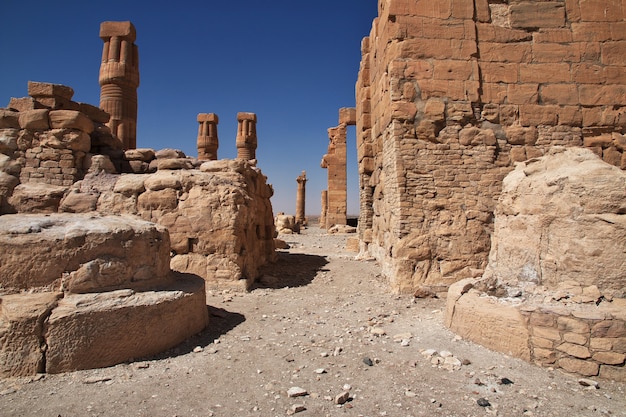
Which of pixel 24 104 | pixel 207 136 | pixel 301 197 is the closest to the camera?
pixel 24 104

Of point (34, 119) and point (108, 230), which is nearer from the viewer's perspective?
point (108, 230)

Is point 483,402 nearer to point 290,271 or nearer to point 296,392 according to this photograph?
point 296,392

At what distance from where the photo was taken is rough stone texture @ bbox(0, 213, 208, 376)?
281 cm

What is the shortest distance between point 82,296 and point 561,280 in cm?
423

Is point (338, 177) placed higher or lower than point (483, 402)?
higher

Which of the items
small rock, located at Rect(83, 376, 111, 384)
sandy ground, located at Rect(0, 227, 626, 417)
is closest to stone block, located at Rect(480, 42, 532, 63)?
sandy ground, located at Rect(0, 227, 626, 417)

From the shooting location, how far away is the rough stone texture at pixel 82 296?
2809 millimetres

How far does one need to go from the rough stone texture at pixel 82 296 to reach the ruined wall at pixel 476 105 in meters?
3.50

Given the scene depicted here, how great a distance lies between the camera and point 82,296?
3.11 metres

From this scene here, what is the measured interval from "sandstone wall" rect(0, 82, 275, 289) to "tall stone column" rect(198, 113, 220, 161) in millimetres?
10726

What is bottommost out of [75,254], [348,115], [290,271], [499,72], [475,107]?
[290,271]

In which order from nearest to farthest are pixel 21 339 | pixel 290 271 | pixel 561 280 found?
pixel 21 339, pixel 561 280, pixel 290 271

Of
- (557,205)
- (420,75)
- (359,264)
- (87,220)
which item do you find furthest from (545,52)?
(87,220)

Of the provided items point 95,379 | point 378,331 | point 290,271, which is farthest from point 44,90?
point 378,331
